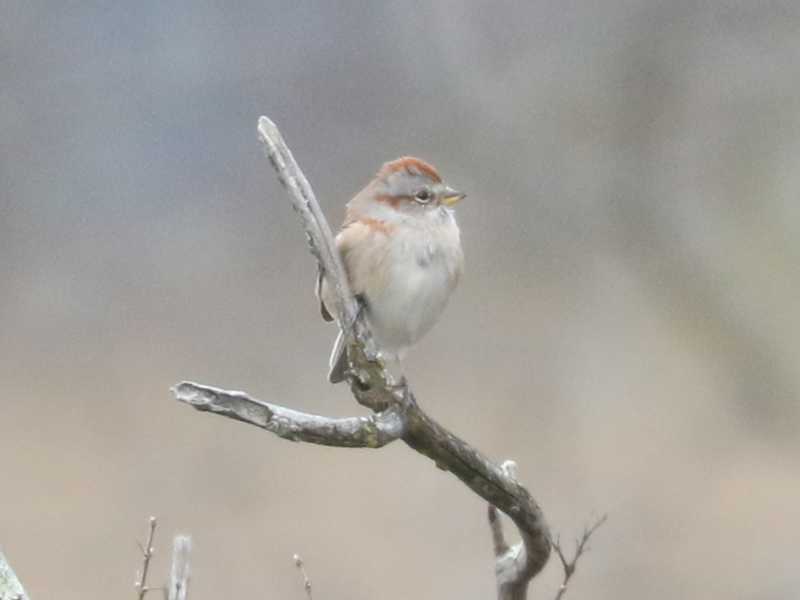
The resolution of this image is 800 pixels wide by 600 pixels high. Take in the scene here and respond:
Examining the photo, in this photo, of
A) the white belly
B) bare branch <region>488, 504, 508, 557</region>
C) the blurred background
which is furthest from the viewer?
the blurred background

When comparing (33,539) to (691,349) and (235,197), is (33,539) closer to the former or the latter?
(235,197)

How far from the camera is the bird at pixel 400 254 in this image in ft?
8.89

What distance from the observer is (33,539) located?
5.22 metres

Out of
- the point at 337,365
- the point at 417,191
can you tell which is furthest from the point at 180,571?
the point at 417,191

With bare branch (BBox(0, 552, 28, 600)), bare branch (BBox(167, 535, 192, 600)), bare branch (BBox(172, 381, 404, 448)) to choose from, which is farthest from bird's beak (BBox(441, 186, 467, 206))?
bare branch (BBox(0, 552, 28, 600))

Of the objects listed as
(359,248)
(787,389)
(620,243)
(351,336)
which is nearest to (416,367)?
(620,243)

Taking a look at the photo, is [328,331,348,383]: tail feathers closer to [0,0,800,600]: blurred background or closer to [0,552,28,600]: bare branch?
[0,552,28,600]: bare branch

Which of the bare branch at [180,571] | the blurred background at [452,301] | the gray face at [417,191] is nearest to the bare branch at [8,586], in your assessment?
the bare branch at [180,571]

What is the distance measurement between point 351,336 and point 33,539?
3.46 m

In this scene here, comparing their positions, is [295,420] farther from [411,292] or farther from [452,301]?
[452,301]

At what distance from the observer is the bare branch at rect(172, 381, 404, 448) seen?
178 cm

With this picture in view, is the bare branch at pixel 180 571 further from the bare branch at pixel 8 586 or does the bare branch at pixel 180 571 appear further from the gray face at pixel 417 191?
the gray face at pixel 417 191

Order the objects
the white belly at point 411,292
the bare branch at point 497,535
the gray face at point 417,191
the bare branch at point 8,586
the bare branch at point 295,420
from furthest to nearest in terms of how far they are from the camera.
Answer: the gray face at point 417,191 → the white belly at point 411,292 → the bare branch at point 497,535 → the bare branch at point 8,586 → the bare branch at point 295,420

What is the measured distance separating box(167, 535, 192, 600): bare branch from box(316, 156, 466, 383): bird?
67 cm
